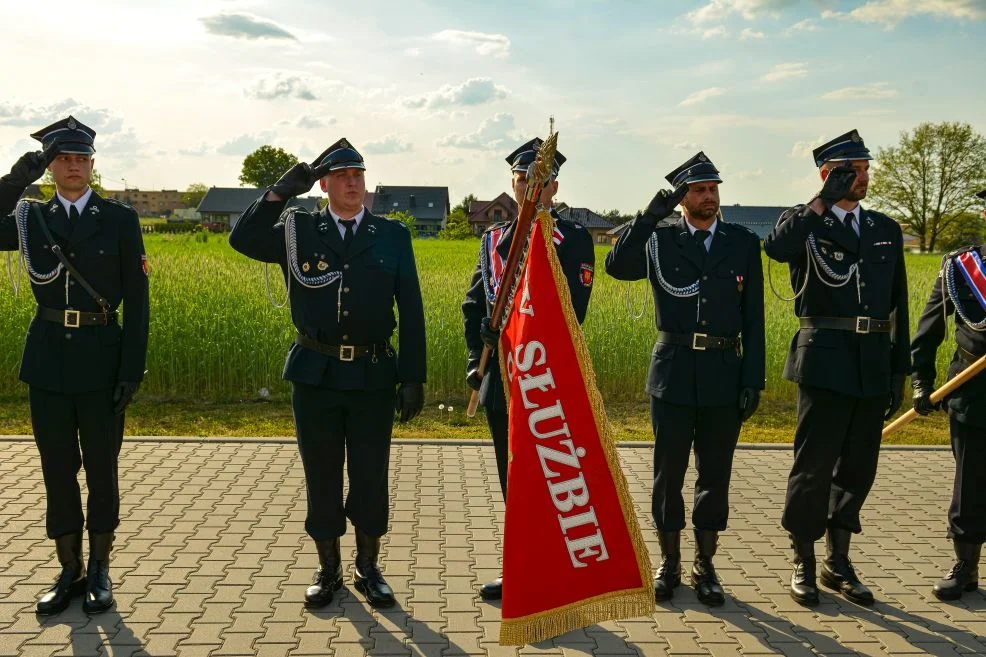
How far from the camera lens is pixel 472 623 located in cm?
436

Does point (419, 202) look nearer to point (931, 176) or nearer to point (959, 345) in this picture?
point (931, 176)

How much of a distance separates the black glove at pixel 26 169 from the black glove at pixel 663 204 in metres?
2.99

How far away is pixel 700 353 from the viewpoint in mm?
4672

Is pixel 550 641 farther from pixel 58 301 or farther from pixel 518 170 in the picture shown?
pixel 58 301

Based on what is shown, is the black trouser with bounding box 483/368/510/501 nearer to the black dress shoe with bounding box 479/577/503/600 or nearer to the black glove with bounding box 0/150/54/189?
the black dress shoe with bounding box 479/577/503/600

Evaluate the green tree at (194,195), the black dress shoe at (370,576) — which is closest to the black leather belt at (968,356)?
the black dress shoe at (370,576)

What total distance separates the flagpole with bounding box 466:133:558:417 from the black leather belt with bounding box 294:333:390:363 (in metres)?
0.59

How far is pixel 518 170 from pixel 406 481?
3088mm

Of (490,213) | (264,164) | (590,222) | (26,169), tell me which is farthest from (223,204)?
(26,169)

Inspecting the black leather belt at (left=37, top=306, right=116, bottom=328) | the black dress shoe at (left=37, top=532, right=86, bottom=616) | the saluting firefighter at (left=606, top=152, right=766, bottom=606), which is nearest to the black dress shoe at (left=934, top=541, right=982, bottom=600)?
the saluting firefighter at (left=606, top=152, right=766, bottom=606)

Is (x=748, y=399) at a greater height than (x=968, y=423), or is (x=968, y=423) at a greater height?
(x=748, y=399)

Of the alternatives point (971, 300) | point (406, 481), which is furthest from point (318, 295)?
point (971, 300)

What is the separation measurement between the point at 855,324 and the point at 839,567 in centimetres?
132

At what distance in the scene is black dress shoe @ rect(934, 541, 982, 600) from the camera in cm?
475
